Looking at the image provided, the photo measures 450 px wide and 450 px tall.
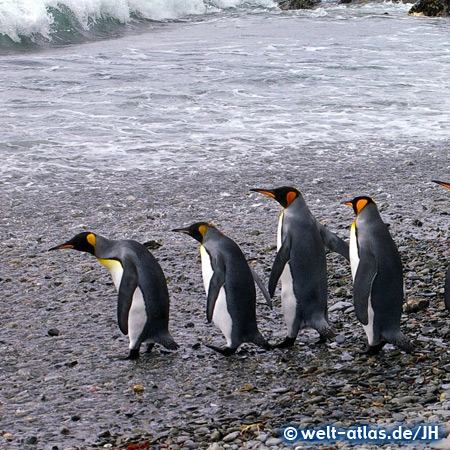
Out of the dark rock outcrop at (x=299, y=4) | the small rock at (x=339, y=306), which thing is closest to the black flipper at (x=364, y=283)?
the small rock at (x=339, y=306)

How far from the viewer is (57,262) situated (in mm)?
5535

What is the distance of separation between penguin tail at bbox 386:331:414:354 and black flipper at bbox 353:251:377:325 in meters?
0.20

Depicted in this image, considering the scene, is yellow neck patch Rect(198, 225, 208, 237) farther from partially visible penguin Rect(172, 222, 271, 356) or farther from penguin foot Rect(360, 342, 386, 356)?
penguin foot Rect(360, 342, 386, 356)

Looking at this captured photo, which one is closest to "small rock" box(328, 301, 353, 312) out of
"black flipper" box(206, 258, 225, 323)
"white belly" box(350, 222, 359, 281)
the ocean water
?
Result: "white belly" box(350, 222, 359, 281)

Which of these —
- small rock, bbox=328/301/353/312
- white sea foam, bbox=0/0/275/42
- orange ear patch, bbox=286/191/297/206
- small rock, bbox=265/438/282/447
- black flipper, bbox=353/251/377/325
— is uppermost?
white sea foam, bbox=0/0/275/42

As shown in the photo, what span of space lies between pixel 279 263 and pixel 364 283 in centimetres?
43

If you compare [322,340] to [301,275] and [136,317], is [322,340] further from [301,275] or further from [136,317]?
[136,317]

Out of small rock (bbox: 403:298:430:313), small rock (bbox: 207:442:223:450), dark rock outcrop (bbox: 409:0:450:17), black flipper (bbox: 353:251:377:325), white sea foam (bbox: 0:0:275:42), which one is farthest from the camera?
dark rock outcrop (bbox: 409:0:450:17)

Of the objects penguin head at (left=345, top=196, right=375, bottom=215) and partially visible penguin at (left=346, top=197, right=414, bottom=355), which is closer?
partially visible penguin at (left=346, top=197, right=414, bottom=355)

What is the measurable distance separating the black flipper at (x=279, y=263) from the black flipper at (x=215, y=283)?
238mm

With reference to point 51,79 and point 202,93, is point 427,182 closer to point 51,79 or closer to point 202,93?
point 202,93

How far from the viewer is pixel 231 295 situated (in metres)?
4.11

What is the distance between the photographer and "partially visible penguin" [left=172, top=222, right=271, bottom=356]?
4.07m

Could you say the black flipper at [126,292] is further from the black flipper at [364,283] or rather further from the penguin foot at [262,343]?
the black flipper at [364,283]
